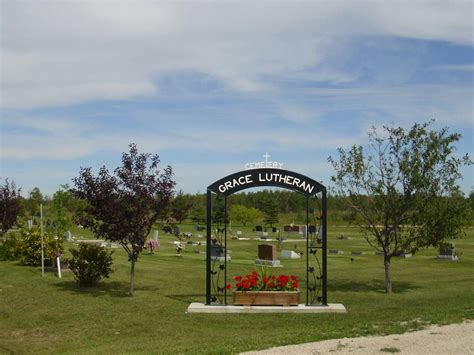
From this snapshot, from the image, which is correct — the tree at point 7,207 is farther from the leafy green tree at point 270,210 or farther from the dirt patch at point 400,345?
the leafy green tree at point 270,210

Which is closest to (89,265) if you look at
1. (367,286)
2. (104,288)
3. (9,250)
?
(104,288)

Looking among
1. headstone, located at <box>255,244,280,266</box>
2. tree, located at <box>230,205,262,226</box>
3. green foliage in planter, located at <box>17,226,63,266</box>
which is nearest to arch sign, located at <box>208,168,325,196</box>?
green foliage in planter, located at <box>17,226,63,266</box>

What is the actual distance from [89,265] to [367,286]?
32.8 ft

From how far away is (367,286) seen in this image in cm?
2159

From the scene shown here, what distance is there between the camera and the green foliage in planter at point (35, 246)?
26.3m

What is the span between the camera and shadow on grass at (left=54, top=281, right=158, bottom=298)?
19.1 metres

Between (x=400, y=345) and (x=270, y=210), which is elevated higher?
(x=270, y=210)

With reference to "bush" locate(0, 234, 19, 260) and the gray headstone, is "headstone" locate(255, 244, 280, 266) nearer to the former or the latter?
the gray headstone

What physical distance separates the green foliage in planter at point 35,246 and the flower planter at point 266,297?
41.7 ft

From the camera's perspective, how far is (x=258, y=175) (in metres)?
16.2

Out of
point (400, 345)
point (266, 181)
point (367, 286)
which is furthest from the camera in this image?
point (367, 286)

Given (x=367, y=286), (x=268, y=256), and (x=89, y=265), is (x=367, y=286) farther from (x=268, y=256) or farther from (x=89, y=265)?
(x=89, y=265)

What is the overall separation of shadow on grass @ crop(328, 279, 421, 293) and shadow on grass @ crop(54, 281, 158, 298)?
21.5 ft

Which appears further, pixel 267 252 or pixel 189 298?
pixel 267 252
